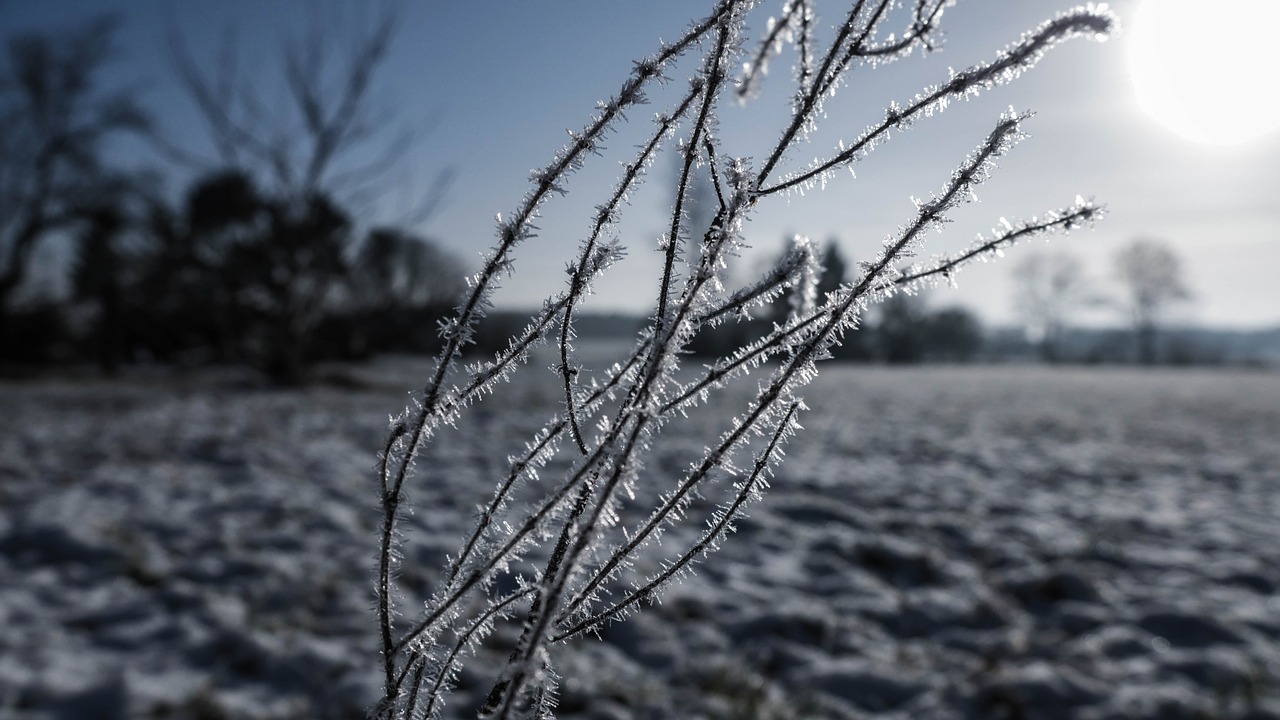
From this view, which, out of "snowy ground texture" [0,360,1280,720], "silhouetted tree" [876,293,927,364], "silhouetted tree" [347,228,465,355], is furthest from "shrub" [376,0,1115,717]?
"silhouetted tree" [876,293,927,364]

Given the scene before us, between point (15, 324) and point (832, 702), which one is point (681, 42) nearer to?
point (832, 702)

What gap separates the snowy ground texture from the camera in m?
2.61

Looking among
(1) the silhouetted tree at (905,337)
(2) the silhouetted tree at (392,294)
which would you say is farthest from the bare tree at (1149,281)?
(2) the silhouetted tree at (392,294)

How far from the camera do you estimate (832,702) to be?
2.64m

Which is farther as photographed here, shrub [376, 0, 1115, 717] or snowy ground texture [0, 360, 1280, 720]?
snowy ground texture [0, 360, 1280, 720]

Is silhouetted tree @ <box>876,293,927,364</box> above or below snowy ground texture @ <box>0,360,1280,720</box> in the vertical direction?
above

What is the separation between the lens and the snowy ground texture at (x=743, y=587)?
2611 millimetres

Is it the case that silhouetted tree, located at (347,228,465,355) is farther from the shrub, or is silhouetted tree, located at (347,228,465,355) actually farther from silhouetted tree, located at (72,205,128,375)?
the shrub

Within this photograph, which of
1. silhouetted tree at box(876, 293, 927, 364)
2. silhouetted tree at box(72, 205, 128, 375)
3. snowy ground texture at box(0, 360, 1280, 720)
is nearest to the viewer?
snowy ground texture at box(0, 360, 1280, 720)

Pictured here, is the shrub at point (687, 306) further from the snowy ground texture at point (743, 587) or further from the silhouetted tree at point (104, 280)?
the silhouetted tree at point (104, 280)

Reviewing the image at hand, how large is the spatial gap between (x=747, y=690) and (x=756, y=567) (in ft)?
3.99

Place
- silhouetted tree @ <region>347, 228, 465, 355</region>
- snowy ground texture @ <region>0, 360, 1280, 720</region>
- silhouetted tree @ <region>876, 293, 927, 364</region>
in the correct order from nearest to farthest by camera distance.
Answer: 1. snowy ground texture @ <region>0, 360, 1280, 720</region>
2. silhouetted tree @ <region>347, 228, 465, 355</region>
3. silhouetted tree @ <region>876, 293, 927, 364</region>

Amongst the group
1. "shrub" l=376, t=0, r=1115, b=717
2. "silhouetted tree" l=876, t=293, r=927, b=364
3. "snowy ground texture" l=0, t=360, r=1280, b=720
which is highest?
"silhouetted tree" l=876, t=293, r=927, b=364

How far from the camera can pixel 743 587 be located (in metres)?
3.56
